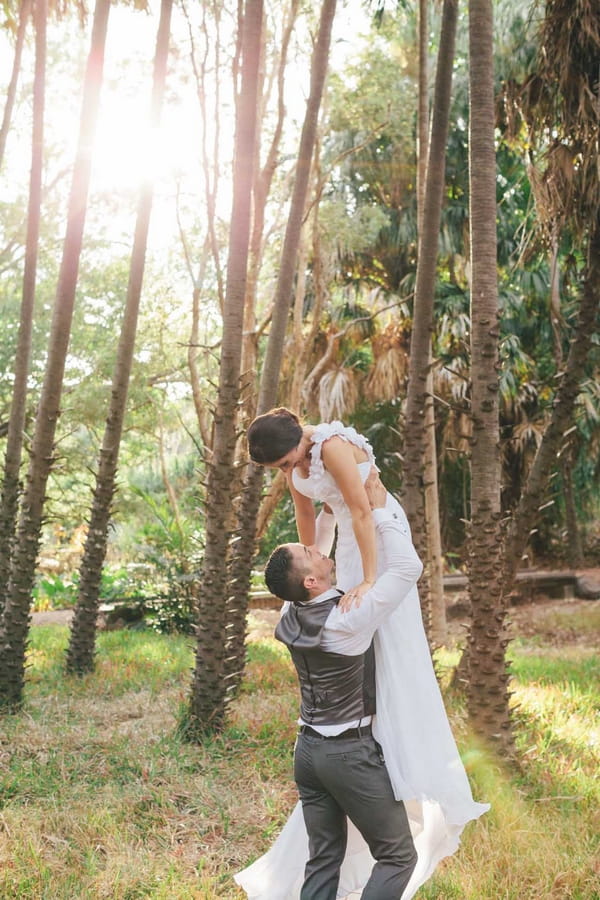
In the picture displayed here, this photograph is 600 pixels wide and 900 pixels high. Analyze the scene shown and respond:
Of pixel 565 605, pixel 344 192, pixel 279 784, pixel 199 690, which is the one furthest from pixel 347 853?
pixel 344 192

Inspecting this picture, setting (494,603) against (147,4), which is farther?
(147,4)

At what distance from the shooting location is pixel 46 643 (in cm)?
1233

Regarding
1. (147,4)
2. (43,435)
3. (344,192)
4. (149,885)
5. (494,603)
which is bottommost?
(149,885)

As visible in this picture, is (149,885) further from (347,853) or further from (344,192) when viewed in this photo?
(344,192)

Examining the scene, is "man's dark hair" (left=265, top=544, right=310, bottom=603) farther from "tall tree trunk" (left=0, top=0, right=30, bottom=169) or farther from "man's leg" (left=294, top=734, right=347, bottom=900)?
"tall tree trunk" (left=0, top=0, right=30, bottom=169)

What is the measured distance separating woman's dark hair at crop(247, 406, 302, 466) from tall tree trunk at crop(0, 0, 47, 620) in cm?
646

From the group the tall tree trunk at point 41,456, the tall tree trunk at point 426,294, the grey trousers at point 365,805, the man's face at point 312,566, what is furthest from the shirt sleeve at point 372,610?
the tall tree trunk at point 41,456

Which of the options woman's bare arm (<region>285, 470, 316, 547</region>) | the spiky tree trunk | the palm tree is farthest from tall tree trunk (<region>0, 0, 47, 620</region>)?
woman's bare arm (<region>285, 470, 316, 547</region>)

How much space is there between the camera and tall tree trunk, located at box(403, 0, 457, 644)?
8.01m

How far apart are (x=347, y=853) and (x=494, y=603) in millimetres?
2937

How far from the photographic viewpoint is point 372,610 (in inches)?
123

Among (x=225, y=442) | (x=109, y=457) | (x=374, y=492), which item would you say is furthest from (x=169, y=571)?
(x=374, y=492)

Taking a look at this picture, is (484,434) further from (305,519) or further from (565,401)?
(305,519)

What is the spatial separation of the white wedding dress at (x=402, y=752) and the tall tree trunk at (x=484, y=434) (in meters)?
2.62
